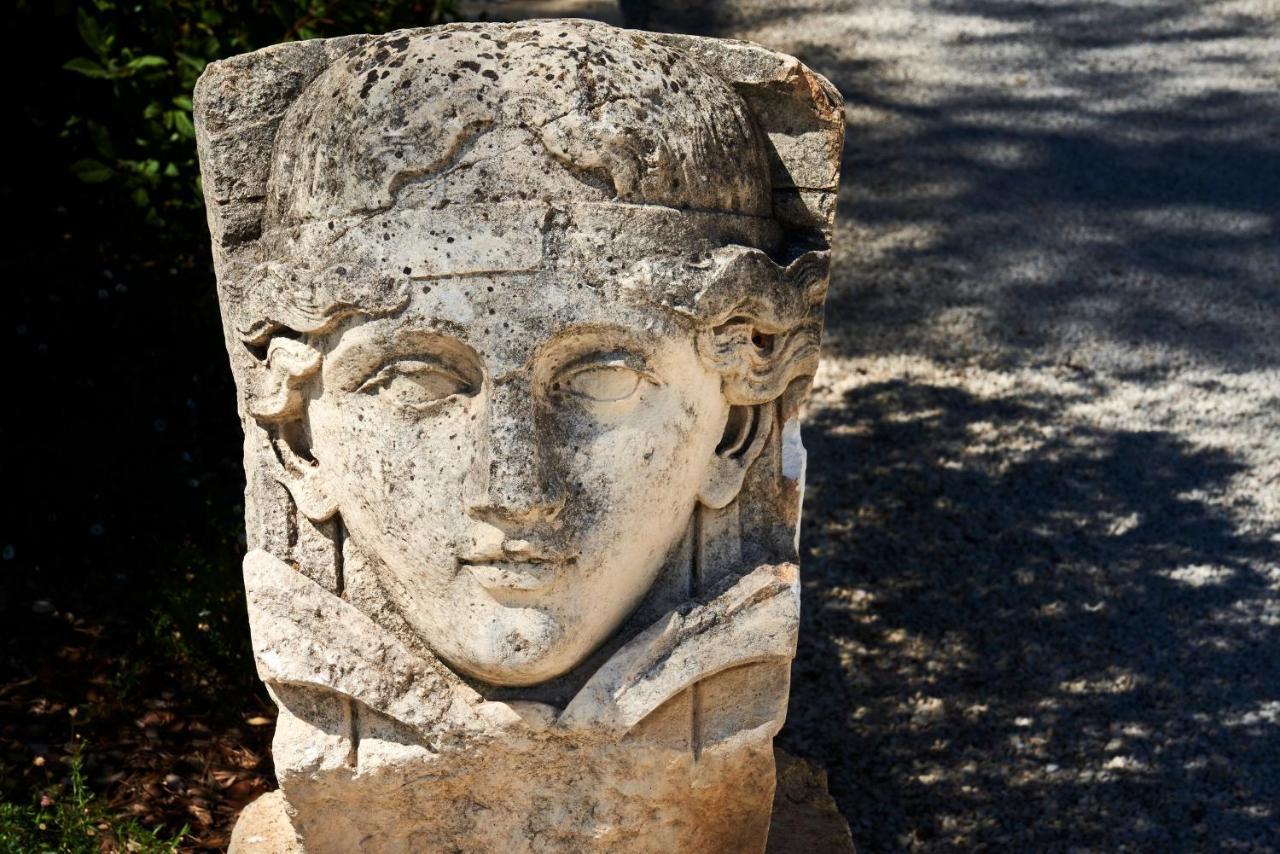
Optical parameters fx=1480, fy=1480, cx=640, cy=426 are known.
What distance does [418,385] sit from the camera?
7.14 feet

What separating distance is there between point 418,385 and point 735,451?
540 millimetres

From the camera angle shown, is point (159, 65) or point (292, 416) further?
point (159, 65)

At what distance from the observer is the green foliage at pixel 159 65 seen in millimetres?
3742

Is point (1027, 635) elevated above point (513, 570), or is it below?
below

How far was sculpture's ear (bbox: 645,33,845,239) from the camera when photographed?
241 cm

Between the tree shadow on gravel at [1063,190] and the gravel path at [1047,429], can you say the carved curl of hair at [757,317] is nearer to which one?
the gravel path at [1047,429]

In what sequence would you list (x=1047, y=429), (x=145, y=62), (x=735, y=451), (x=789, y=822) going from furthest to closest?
(x=1047, y=429)
(x=145, y=62)
(x=789, y=822)
(x=735, y=451)

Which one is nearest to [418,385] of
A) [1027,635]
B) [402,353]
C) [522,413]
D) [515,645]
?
[402,353]

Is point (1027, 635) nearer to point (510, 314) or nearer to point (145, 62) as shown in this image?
point (510, 314)

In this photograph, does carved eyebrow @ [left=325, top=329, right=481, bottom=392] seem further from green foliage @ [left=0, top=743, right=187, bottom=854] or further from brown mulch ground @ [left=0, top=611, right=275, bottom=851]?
brown mulch ground @ [left=0, top=611, right=275, bottom=851]

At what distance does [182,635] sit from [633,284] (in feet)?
6.65

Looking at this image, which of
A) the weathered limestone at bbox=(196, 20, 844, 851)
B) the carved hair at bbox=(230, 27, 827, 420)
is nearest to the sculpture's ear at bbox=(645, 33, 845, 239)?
the weathered limestone at bbox=(196, 20, 844, 851)

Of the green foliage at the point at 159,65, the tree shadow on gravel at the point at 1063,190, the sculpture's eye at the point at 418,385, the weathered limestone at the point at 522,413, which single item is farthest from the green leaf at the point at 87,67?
the tree shadow on gravel at the point at 1063,190

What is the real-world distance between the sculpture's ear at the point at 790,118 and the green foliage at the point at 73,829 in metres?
1.81
